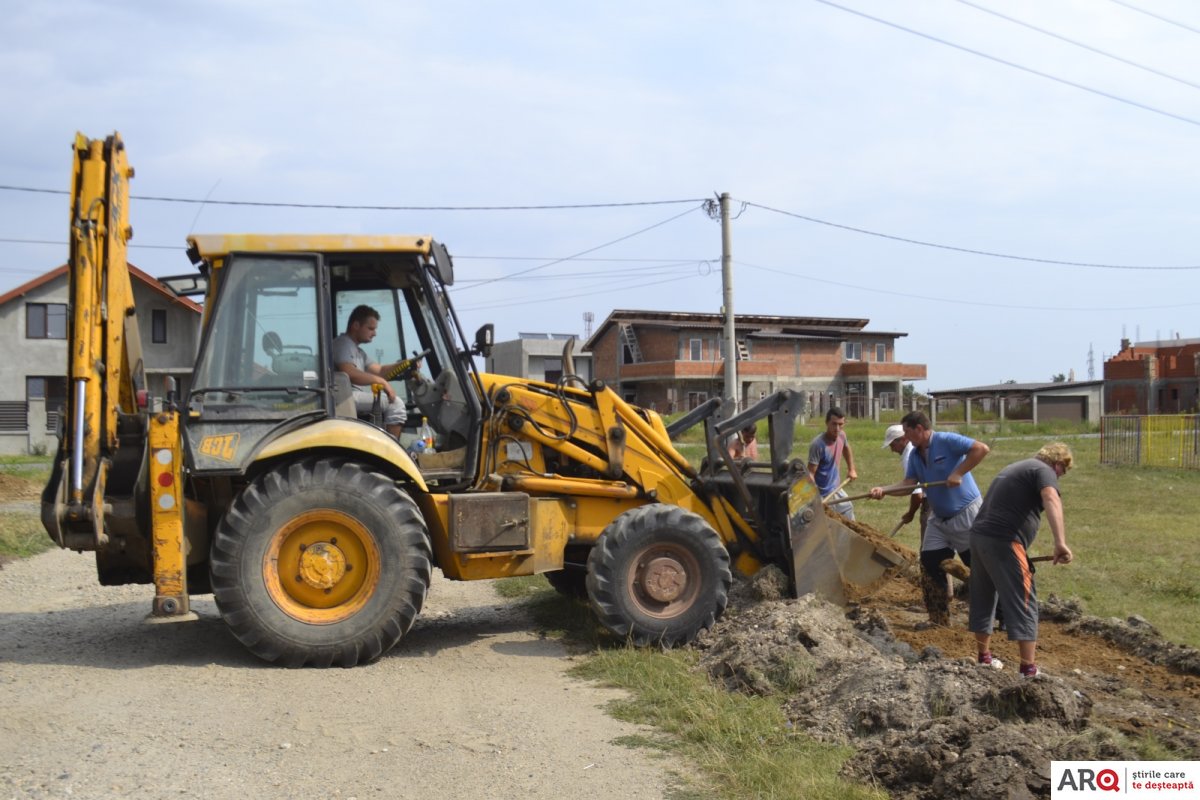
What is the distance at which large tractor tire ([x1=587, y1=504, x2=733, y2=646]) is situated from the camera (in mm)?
7691

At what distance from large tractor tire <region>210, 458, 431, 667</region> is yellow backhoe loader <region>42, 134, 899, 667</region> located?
13mm

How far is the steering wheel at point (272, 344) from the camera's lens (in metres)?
7.47

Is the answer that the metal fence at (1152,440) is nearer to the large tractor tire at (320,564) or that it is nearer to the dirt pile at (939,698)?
the dirt pile at (939,698)

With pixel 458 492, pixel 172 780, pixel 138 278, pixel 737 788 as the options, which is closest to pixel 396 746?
pixel 172 780

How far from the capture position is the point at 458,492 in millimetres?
7887

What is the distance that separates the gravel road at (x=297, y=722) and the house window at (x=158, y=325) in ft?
95.0

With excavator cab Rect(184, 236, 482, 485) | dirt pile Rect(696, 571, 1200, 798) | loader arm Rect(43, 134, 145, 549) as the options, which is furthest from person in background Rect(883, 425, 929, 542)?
loader arm Rect(43, 134, 145, 549)

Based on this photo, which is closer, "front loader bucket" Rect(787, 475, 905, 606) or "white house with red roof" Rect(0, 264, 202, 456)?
"front loader bucket" Rect(787, 475, 905, 606)

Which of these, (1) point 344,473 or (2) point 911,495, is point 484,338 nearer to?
(1) point 344,473

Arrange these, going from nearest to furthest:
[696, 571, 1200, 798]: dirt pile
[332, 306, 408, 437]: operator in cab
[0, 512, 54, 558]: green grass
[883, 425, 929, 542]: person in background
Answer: [696, 571, 1200, 798]: dirt pile
[332, 306, 408, 437]: operator in cab
[883, 425, 929, 542]: person in background
[0, 512, 54, 558]: green grass

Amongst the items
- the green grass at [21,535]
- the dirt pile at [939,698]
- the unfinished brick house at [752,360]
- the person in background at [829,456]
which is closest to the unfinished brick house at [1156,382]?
the unfinished brick house at [752,360]

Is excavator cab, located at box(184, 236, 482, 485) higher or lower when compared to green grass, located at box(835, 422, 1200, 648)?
higher

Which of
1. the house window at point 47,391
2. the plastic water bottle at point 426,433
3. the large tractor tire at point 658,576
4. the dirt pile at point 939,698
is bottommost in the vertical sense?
the dirt pile at point 939,698

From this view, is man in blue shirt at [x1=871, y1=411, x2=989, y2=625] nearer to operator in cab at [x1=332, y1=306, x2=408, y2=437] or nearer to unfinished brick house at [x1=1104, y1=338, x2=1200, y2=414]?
operator in cab at [x1=332, y1=306, x2=408, y2=437]
